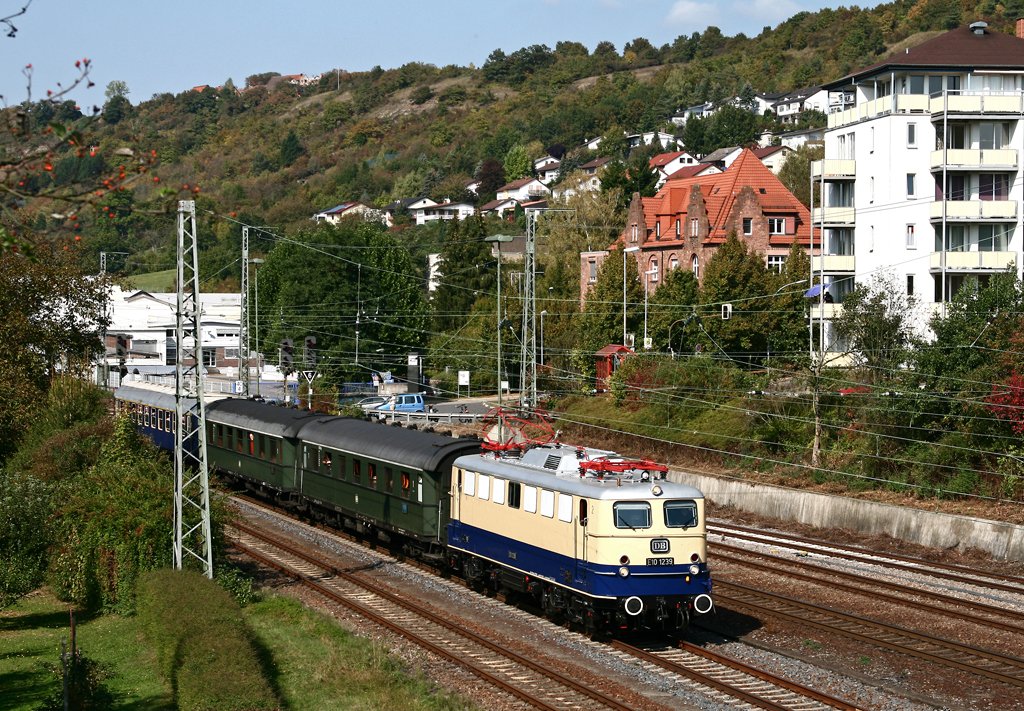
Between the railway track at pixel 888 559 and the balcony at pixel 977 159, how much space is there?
73.3 feet

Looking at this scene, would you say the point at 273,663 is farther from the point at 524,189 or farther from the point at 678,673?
the point at 524,189

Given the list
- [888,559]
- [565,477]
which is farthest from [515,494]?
[888,559]

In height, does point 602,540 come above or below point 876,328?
below

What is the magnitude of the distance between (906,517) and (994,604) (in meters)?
9.38

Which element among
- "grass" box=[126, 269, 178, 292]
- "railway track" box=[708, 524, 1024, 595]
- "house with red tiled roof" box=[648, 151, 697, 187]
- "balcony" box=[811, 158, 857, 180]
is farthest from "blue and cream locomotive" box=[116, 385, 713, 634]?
"house with red tiled roof" box=[648, 151, 697, 187]

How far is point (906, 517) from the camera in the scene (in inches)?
1389

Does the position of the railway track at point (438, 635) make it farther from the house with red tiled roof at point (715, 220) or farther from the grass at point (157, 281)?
the grass at point (157, 281)

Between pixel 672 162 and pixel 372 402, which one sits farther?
pixel 672 162

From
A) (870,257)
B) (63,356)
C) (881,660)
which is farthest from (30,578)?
(870,257)

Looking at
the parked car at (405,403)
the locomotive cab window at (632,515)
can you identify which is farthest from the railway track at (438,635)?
the parked car at (405,403)

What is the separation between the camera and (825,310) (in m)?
55.5

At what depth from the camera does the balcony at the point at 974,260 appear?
51.8 m

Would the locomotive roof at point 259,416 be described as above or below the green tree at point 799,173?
below

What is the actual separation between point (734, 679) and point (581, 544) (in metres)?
3.74
